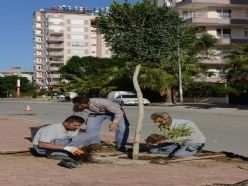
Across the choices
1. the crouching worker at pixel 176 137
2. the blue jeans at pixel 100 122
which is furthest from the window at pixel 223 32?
the crouching worker at pixel 176 137

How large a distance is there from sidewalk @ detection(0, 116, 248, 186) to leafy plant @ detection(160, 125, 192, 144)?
580 mm

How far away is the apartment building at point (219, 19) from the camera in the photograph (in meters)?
73.6

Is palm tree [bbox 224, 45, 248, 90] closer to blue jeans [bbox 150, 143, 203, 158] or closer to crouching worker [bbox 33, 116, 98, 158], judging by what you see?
blue jeans [bbox 150, 143, 203, 158]

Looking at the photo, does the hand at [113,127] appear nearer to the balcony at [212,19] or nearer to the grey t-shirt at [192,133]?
the grey t-shirt at [192,133]

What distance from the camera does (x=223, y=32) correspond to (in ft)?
248

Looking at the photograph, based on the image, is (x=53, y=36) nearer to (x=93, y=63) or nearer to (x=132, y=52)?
(x=93, y=63)

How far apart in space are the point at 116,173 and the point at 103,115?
8.95 feet

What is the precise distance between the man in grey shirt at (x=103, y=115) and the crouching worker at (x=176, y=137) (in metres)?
0.77

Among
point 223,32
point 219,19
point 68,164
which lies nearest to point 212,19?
point 219,19

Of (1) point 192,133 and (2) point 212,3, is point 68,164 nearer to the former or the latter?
(1) point 192,133

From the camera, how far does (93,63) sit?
109 meters

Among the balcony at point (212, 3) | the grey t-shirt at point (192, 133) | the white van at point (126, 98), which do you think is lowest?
the white van at point (126, 98)

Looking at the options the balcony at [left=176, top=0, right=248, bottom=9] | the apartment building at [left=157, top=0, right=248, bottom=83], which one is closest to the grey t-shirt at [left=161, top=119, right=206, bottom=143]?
the apartment building at [left=157, top=0, right=248, bottom=83]

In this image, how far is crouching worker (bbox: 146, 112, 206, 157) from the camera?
9.72 metres
